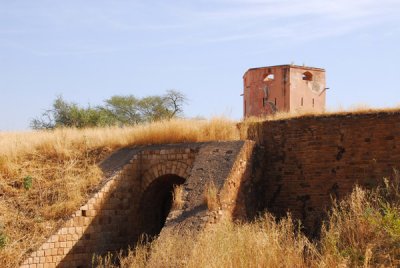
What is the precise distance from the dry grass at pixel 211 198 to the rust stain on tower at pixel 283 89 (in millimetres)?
8279

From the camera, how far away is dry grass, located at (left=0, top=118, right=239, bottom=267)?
415 inches

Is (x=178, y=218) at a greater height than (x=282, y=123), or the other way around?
(x=282, y=123)

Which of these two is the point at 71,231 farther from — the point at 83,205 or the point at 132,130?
the point at 132,130

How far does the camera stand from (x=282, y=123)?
12.1 m

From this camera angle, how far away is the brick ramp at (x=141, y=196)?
1008cm

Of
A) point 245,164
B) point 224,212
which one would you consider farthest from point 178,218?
point 245,164

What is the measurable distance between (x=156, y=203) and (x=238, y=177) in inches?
109

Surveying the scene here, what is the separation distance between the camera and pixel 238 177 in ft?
35.7

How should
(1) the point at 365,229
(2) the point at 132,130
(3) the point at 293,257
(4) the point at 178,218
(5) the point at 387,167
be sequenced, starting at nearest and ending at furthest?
(3) the point at 293,257 → (1) the point at 365,229 → (4) the point at 178,218 → (5) the point at 387,167 → (2) the point at 132,130

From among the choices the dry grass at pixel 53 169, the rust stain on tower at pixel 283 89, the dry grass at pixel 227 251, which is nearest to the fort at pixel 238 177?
the dry grass at pixel 53 169

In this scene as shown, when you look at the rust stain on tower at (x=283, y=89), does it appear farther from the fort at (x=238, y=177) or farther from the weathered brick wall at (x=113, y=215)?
the weathered brick wall at (x=113, y=215)

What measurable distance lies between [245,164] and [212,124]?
1.94 m

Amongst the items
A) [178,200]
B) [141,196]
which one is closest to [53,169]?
[141,196]

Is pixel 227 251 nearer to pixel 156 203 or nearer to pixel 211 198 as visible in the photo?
pixel 211 198
